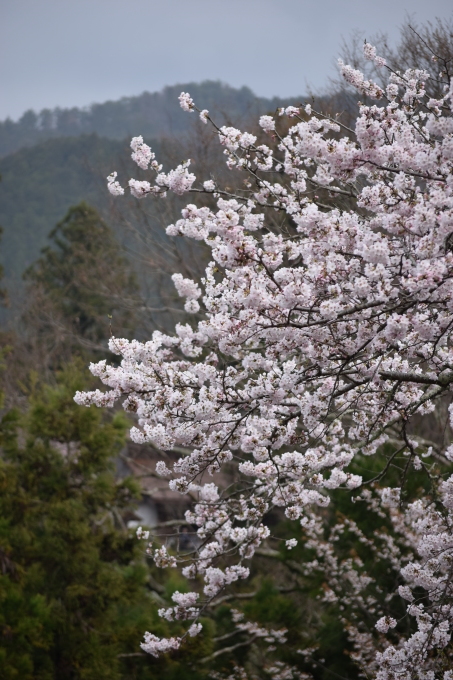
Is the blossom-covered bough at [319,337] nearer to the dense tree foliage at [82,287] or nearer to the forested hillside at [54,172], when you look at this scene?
the dense tree foliage at [82,287]

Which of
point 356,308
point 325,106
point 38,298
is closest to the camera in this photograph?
point 356,308

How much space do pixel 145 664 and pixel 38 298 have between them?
10.8m

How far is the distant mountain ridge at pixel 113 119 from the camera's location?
51.2 m

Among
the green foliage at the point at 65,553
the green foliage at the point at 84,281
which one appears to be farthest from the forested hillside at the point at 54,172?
the green foliage at the point at 65,553

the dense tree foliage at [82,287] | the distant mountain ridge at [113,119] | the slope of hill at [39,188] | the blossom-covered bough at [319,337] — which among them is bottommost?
the blossom-covered bough at [319,337]

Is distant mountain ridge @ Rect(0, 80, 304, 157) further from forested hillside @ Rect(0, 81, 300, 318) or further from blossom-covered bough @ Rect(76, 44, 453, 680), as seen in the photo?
blossom-covered bough @ Rect(76, 44, 453, 680)

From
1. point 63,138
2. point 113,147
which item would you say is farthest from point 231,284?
point 63,138

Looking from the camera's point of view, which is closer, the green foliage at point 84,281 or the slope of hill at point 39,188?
the green foliage at point 84,281

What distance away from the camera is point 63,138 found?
1873 inches

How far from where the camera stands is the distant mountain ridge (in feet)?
168

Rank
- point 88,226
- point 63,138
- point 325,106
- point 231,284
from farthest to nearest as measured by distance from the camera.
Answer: point 63,138 < point 88,226 < point 325,106 < point 231,284

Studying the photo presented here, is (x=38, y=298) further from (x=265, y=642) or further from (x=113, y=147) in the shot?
(x=113, y=147)

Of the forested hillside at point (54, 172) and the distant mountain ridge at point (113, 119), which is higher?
the distant mountain ridge at point (113, 119)

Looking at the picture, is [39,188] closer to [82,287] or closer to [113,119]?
[113,119]
